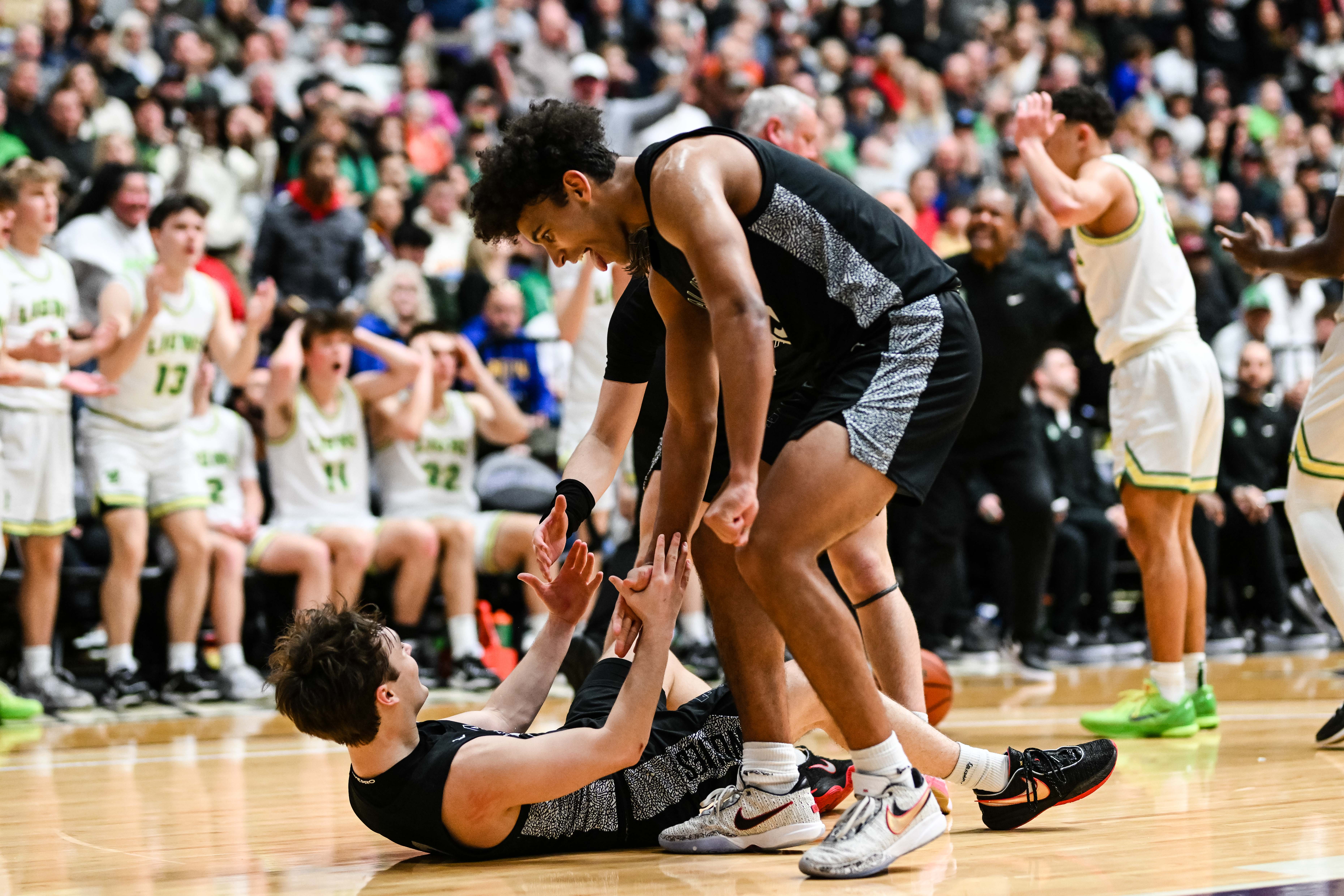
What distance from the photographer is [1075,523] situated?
9094 mm

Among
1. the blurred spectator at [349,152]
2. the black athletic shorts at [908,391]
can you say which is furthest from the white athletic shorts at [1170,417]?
the blurred spectator at [349,152]

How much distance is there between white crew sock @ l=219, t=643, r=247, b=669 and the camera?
7121mm

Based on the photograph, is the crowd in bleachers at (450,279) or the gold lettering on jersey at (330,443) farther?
the gold lettering on jersey at (330,443)

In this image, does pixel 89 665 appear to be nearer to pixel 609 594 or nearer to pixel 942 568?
pixel 609 594

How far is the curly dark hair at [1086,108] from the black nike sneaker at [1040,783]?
2788 mm

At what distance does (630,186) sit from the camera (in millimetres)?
3086

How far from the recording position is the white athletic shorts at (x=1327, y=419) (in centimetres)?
475

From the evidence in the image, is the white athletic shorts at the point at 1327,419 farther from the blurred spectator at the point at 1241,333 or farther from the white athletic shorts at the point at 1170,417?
the blurred spectator at the point at 1241,333

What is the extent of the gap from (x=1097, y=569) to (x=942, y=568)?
178 cm

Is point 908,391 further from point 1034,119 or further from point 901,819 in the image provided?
point 1034,119

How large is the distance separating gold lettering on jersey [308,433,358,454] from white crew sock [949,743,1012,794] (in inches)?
195

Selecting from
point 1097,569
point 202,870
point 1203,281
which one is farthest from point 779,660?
point 1203,281

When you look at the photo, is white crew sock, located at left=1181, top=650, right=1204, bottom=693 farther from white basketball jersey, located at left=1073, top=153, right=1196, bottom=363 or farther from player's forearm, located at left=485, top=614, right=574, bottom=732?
player's forearm, located at left=485, top=614, right=574, bottom=732

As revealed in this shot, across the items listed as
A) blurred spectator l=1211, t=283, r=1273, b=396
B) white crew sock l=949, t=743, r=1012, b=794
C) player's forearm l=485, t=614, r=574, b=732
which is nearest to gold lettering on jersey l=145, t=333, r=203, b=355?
player's forearm l=485, t=614, r=574, b=732
